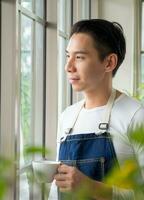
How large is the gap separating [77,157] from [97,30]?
0.38m

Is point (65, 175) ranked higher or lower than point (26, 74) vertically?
lower

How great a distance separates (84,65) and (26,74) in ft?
5.07

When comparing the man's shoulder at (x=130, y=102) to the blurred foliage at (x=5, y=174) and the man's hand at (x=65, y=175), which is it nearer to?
the man's hand at (x=65, y=175)

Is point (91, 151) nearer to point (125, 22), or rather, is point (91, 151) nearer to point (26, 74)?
point (26, 74)

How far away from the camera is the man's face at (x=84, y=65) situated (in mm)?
1312

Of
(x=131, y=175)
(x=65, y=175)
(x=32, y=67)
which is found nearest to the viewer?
(x=131, y=175)

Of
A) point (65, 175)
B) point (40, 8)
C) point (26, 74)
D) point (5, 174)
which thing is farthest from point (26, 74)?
point (5, 174)

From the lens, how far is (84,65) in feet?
4.35

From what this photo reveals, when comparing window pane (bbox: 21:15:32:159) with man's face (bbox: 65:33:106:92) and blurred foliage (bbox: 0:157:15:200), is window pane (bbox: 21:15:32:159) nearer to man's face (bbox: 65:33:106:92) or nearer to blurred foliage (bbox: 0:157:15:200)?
man's face (bbox: 65:33:106:92)

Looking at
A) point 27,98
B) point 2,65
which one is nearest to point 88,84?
point 2,65

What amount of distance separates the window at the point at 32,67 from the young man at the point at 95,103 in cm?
119

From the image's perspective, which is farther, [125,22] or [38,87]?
[125,22]

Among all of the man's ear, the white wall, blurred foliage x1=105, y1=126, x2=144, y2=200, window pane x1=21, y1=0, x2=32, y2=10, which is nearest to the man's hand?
the man's ear

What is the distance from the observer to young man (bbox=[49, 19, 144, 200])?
1.28 m
